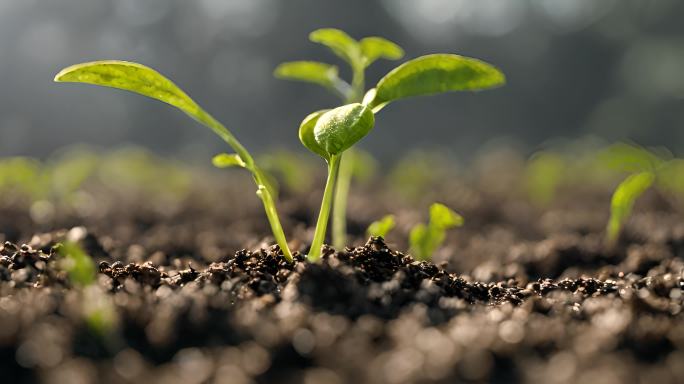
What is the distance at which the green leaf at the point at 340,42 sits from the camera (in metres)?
1.97

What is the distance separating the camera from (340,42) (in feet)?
6.63

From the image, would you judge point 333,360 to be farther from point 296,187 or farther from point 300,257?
point 296,187

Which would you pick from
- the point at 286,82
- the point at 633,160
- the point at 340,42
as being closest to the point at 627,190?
the point at 633,160

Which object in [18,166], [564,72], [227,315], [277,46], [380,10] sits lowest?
[227,315]

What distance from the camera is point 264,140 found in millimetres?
15430

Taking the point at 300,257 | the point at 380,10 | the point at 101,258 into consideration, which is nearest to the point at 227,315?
the point at 300,257

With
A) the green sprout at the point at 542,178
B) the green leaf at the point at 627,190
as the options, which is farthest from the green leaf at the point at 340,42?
the green sprout at the point at 542,178

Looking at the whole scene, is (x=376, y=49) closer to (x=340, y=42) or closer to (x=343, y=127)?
(x=340, y=42)

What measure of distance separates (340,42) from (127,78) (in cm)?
74

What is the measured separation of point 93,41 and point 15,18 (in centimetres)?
176

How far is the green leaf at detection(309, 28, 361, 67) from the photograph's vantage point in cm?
197

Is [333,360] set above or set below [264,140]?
below

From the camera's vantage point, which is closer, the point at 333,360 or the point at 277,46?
the point at 333,360

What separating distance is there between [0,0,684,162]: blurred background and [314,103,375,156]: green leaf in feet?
41.9
